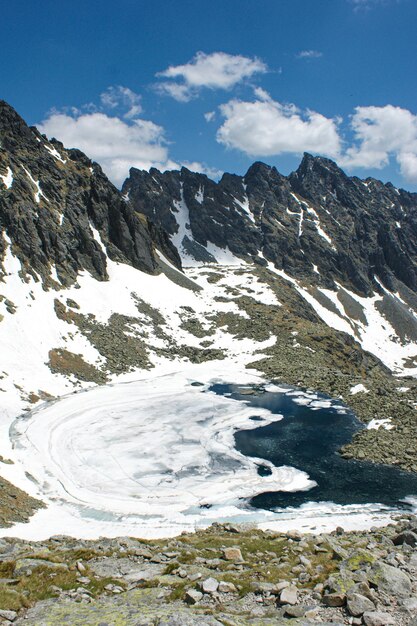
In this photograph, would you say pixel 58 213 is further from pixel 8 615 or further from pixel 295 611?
pixel 295 611

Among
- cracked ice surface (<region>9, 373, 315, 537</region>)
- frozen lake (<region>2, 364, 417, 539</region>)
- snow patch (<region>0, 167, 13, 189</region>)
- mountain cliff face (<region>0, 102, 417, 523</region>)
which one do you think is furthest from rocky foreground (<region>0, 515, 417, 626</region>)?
snow patch (<region>0, 167, 13, 189</region>)

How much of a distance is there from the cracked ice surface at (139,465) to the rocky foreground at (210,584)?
893 cm

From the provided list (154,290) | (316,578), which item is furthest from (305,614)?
(154,290)

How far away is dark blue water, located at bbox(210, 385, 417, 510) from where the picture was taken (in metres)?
34.2

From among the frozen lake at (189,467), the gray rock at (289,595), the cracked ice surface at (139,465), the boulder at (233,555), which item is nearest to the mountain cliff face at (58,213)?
the frozen lake at (189,467)

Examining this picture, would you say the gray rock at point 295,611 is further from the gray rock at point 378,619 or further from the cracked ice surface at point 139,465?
the cracked ice surface at point 139,465

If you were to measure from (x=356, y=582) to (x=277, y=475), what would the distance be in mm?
24336

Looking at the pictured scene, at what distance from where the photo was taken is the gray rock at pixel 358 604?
12.4m

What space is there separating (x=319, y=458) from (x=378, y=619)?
3208cm

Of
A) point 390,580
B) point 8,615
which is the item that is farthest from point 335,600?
point 8,615

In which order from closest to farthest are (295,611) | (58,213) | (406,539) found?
(295,611), (406,539), (58,213)

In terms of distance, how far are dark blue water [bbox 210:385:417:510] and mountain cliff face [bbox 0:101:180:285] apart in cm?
5222

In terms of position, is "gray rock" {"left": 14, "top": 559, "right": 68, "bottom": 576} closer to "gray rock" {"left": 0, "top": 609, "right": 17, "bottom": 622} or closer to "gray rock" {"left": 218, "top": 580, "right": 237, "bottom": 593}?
"gray rock" {"left": 0, "top": 609, "right": 17, "bottom": 622}

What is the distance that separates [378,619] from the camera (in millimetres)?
11852
